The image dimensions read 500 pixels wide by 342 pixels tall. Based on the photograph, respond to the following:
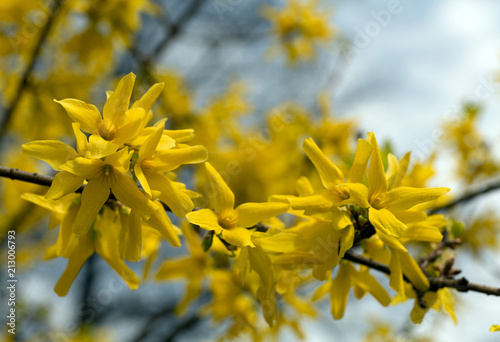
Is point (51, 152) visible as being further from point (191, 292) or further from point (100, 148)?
point (191, 292)

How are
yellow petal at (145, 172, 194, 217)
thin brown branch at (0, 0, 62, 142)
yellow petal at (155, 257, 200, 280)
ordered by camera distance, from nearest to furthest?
yellow petal at (145, 172, 194, 217) < yellow petal at (155, 257, 200, 280) < thin brown branch at (0, 0, 62, 142)

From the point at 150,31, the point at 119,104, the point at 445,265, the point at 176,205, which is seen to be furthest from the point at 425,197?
the point at 150,31

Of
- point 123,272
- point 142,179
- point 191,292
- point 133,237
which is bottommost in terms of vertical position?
point 191,292

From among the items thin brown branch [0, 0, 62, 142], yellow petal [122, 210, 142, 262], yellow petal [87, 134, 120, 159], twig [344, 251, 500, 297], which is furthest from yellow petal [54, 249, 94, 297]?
thin brown branch [0, 0, 62, 142]

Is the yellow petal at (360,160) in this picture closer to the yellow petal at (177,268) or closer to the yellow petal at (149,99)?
the yellow petal at (149,99)

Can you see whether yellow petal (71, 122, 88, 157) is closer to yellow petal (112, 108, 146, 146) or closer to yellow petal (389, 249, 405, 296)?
yellow petal (112, 108, 146, 146)

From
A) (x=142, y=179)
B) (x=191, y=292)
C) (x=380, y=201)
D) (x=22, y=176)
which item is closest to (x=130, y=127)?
(x=142, y=179)

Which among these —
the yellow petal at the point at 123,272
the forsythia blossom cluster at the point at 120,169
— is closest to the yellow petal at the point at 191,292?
the yellow petal at the point at 123,272
